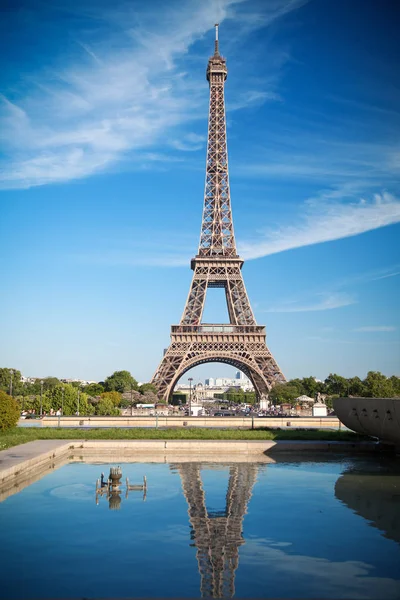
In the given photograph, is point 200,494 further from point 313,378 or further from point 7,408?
point 313,378

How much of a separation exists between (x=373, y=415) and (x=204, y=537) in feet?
50.6

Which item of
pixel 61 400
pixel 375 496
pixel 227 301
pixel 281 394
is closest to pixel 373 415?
pixel 375 496

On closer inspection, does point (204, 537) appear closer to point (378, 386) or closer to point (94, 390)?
point (378, 386)

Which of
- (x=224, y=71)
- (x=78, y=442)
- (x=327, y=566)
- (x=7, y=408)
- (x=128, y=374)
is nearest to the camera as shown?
(x=327, y=566)

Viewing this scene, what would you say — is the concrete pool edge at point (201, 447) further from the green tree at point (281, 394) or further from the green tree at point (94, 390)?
the green tree at point (94, 390)

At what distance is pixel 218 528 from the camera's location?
13.6 metres

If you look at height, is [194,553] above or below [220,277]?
below

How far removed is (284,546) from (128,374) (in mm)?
95097

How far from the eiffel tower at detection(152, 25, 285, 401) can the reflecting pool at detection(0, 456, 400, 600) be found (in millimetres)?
45559

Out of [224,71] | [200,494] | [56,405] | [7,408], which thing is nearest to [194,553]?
[200,494]

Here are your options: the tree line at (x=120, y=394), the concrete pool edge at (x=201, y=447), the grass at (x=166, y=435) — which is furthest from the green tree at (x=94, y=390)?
→ the concrete pool edge at (x=201, y=447)

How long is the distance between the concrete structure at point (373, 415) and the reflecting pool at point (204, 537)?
363 centimetres

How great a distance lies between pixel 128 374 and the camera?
106m

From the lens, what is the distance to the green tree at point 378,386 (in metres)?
60.6
